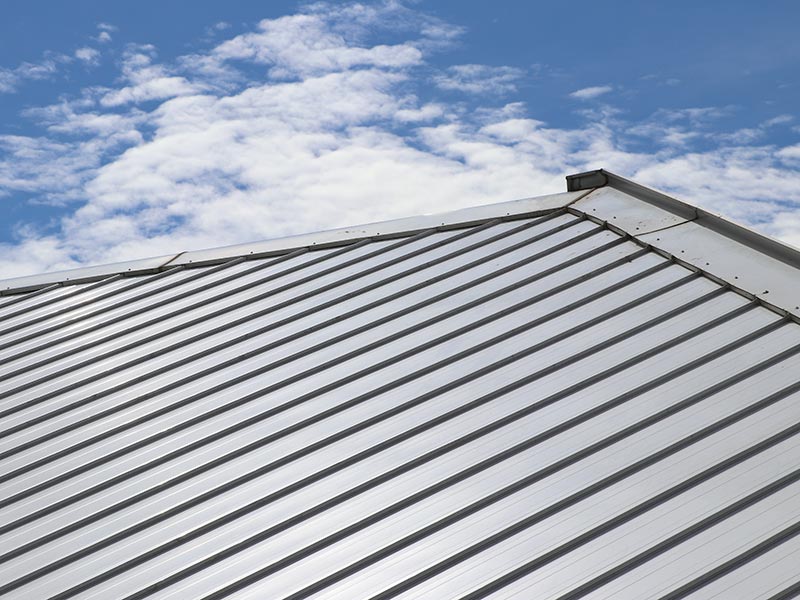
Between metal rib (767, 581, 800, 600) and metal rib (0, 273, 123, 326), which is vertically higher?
metal rib (0, 273, 123, 326)

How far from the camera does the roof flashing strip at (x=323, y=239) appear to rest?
944 centimetres

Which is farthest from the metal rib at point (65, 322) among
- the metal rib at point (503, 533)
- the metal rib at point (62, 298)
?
the metal rib at point (503, 533)

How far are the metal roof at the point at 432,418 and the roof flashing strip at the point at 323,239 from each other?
0.16 feet

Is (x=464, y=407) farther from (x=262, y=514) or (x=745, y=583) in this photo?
(x=745, y=583)

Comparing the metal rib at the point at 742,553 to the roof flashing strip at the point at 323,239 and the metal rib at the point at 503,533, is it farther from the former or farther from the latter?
the roof flashing strip at the point at 323,239

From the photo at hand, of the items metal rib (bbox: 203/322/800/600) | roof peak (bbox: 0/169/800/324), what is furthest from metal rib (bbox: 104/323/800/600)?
roof peak (bbox: 0/169/800/324)

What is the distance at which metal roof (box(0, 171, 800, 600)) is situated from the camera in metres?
5.37

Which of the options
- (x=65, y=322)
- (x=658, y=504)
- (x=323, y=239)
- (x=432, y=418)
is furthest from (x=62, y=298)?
(x=658, y=504)

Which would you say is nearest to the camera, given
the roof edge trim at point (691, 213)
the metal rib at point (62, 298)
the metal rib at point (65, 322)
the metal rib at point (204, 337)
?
the metal rib at point (204, 337)

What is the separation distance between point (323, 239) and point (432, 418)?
3579 mm

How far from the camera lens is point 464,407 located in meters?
6.59

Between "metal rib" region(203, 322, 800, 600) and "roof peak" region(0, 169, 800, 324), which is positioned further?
"roof peak" region(0, 169, 800, 324)

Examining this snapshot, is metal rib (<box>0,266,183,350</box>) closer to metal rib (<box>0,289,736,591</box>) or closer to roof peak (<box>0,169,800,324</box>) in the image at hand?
roof peak (<box>0,169,800,324</box>)

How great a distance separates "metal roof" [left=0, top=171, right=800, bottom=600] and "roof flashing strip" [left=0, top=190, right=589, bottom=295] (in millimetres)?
50
